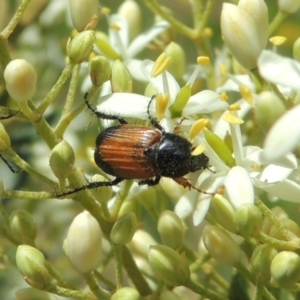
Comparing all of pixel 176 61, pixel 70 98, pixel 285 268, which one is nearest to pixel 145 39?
pixel 176 61

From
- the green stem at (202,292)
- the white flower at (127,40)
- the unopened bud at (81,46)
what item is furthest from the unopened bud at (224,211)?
the white flower at (127,40)

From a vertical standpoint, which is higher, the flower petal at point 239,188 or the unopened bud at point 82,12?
the unopened bud at point 82,12

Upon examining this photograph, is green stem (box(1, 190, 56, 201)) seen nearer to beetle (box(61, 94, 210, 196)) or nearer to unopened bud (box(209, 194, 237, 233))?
beetle (box(61, 94, 210, 196))

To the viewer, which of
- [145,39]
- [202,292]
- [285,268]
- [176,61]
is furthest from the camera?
[145,39]

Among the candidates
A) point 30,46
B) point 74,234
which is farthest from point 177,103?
point 30,46

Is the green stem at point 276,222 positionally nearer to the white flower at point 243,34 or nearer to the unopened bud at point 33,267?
the white flower at point 243,34

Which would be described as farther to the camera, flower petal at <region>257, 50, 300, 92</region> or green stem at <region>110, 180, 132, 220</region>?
green stem at <region>110, 180, 132, 220</region>

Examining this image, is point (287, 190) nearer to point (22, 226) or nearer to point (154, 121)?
point (154, 121)

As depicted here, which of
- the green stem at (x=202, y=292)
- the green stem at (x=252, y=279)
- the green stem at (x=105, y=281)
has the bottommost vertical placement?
the green stem at (x=105, y=281)

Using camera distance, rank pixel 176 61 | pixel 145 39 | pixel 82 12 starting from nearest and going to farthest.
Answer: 1. pixel 82 12
2. pixel 176 61
3. pixel 145 39

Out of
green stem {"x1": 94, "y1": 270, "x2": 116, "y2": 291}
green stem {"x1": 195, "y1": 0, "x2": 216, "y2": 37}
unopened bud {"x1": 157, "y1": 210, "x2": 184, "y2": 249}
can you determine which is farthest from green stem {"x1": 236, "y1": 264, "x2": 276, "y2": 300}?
green stem {"x1": 195, "y1": 0, "x2": 216, "y2": 37}
